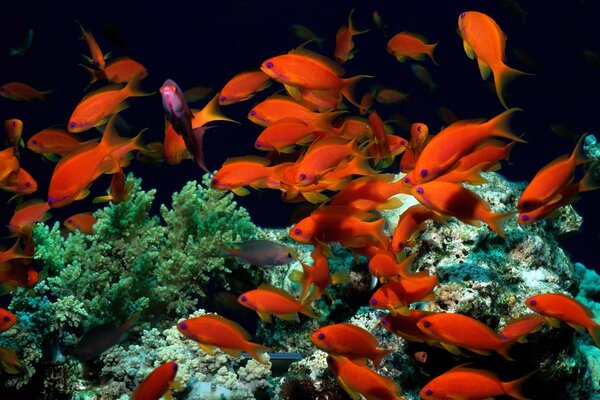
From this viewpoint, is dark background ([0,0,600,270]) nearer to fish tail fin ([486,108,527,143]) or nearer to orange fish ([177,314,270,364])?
fish tail fin ([486,108,527,143])

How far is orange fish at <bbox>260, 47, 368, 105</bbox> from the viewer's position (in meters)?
3.68

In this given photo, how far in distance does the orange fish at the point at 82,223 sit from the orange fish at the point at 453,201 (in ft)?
11.0

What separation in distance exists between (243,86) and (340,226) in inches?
57.6

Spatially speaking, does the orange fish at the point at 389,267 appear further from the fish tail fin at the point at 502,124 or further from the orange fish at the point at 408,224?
the fish tail fin at the point at 502,124

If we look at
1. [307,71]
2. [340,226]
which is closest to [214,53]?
[307,71]

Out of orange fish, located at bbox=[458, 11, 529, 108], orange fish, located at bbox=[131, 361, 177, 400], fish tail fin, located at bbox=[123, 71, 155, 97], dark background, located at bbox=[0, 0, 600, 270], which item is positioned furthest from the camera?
dark background, located at bbox=[0, 0, 600, 270]

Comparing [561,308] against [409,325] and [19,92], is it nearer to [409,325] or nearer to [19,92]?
[409,325]

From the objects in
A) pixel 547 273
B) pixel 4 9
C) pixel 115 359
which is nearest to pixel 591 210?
pixel 547 273

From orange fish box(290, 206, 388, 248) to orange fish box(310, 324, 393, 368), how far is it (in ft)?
2.16

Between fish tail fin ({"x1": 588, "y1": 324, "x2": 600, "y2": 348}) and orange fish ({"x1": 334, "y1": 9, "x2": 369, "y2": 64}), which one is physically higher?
orange fish ({"x1": 334, "y1": 9, "x2": 369, "y2": 64})

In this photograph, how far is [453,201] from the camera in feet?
9.80

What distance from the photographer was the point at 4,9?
1237cm

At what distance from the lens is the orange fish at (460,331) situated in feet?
9.23

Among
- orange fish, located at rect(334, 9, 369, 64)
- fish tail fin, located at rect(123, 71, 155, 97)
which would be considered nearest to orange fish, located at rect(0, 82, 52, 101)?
fish tail fin, located at rect(123, 71, 155, 97)
